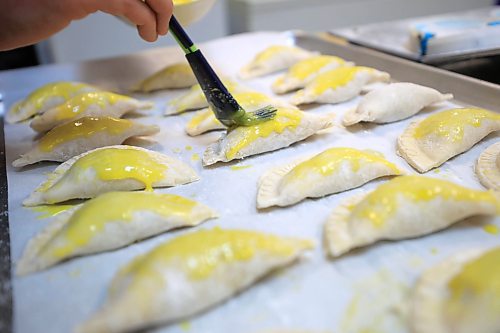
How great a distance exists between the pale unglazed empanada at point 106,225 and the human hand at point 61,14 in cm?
68

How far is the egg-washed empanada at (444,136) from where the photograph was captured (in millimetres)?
1335

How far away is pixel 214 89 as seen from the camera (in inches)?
58.8

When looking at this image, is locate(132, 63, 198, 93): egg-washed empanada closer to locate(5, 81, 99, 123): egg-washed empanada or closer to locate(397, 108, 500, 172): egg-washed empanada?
locate(5, 81, 99, 123): egg-washed empanada

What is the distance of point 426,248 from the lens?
98cm

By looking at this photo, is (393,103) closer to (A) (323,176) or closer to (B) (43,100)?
(A) (323,176)

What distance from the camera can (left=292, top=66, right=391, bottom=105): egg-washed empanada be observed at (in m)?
1.84

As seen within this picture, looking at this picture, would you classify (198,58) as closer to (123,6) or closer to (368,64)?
(123,6)

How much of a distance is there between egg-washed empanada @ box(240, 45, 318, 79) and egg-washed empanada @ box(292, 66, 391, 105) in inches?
15.3

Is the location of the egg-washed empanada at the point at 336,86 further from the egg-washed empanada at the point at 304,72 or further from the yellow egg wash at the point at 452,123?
the yellow egg wash at the point at 452,123

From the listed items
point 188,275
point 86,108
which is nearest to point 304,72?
point 86,108

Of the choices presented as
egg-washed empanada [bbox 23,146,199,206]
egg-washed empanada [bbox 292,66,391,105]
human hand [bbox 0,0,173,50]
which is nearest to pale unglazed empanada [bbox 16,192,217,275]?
egg-washed empanada [bbox 23,146,199,206]

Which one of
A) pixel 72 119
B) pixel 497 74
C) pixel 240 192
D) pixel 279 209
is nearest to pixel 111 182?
pixel 240 192

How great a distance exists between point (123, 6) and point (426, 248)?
1181 mm

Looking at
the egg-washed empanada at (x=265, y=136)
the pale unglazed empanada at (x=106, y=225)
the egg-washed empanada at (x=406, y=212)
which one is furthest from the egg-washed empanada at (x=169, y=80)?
the egg-washed empanada at (x=406, y=212)
